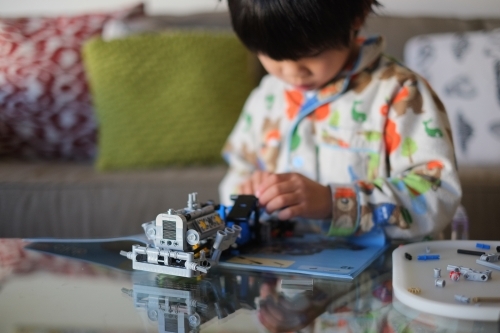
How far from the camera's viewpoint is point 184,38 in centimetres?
157

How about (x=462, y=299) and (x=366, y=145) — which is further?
(x=366, y=145)

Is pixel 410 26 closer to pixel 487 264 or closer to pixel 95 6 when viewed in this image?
pixel 95 6

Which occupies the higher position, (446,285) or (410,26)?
(410,26)

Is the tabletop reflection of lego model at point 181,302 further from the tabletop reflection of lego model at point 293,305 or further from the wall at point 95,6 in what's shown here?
the wall at point 95,6

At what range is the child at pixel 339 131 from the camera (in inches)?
27.9

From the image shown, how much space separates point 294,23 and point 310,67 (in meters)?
0.10

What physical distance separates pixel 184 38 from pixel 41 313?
3.84 ft

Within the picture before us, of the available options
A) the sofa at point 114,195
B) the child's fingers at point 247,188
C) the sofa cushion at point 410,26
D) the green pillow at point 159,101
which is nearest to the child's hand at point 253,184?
the child's fingers at point 247,188

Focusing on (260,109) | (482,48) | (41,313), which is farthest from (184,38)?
(41,313)

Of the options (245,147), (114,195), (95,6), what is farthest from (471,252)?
(95,6)

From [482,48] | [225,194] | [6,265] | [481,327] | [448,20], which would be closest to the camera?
[481,327]

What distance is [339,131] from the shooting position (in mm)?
892

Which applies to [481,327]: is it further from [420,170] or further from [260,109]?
[260,109]

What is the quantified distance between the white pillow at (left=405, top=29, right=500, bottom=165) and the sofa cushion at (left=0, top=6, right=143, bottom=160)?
876mm
